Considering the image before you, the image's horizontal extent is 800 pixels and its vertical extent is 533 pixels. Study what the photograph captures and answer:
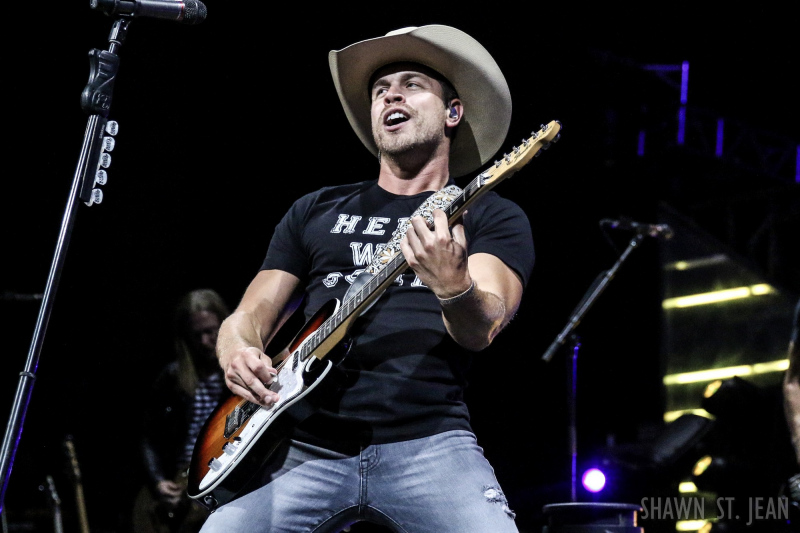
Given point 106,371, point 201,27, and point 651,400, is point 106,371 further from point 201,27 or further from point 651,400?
point 651,400

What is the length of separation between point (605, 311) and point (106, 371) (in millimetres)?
4524

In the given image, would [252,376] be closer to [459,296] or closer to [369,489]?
[369,489]

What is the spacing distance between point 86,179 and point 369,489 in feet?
4.01

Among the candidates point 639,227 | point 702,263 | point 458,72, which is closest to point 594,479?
point 639,227

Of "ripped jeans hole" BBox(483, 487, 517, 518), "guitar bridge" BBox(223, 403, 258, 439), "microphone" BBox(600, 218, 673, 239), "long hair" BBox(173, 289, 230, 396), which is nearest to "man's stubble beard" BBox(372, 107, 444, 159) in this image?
"guitar bridge" BBox(223, 403, 258, 439)

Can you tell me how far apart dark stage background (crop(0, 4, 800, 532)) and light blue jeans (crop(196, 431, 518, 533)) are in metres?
3.86

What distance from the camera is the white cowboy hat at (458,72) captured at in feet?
9.66

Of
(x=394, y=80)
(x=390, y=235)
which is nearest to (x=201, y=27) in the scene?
(x=394, y=80)

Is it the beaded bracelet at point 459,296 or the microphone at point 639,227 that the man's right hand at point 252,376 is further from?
the microphone at point 639,227

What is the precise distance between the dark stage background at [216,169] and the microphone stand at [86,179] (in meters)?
3.76

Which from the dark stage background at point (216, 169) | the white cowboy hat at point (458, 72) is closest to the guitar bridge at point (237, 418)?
the white cowboy hat at point (458, 72)

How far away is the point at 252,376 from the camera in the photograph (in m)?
2.39

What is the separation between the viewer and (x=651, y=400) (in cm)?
834

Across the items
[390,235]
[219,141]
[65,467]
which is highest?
[219,141]
